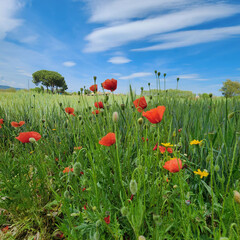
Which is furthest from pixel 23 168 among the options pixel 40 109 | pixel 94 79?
pixel 40 109

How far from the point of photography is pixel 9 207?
1.76 metres

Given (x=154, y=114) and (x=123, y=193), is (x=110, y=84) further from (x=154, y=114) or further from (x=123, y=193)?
(x=123, y=193)

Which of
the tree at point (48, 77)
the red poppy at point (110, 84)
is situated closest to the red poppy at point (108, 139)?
the red poppy at point (110, 84)

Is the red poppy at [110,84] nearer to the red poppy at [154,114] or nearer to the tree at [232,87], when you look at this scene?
the red poppy at [154,114]

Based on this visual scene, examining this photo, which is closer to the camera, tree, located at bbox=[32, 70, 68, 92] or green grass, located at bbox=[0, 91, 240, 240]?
green grass, located at bbox=[0, 91, 240, 240]

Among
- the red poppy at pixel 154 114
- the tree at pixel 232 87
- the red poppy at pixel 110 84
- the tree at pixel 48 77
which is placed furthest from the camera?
the tree at pixel 48 77

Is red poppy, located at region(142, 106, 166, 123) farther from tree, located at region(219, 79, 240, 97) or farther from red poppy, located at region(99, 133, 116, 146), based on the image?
tree, located at region(219, 79, 240, 97)

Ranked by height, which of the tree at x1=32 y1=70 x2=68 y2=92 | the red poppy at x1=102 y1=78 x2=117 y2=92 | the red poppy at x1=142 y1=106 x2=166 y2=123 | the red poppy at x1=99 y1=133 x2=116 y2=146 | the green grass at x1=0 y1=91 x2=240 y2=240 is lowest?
the green grass at x1=0 y1=91 x2=240 y2=240

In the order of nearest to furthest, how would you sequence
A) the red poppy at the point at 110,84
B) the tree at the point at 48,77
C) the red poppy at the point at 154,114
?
the red poppy at the point at 154,114
the red poppy at the point at 110,84
the tree at the point at 48,77

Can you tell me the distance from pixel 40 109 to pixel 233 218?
361cm

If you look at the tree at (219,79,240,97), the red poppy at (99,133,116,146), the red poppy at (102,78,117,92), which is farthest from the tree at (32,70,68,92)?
the red poppy at (99,133,116,146)

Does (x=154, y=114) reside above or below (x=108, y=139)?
above

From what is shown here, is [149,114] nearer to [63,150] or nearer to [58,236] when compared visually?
[58,236]

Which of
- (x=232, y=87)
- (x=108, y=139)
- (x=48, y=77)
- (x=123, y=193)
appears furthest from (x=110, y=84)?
(x=48, y=77)
